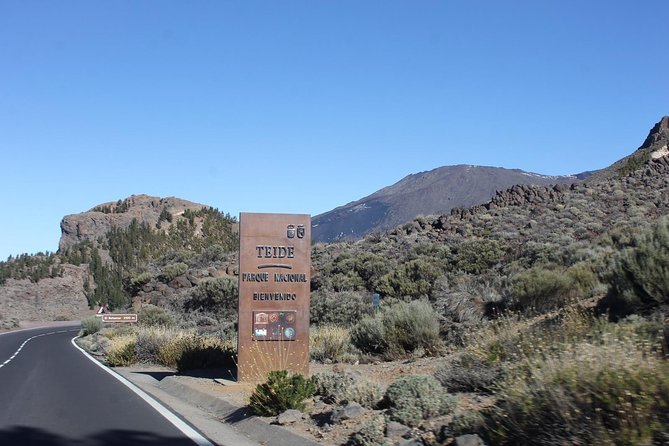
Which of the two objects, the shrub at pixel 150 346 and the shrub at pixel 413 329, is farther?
the shrub at pixel 150 346

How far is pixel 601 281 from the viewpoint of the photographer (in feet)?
58.4

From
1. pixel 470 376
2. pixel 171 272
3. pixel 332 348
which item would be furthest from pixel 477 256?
pixel 171 272

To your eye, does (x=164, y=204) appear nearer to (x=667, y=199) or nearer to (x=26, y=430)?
(x=667, y=199)

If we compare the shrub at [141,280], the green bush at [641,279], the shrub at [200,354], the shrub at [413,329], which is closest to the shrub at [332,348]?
the shrub at [413,329]

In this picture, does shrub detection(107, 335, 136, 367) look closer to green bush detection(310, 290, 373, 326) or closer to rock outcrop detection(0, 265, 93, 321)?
green bush detection(310, 290, 373, 326)

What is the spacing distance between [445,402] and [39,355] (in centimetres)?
2431

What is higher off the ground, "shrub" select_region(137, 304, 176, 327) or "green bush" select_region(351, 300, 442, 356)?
"green bush" select_region(351, 300, 442, 356)

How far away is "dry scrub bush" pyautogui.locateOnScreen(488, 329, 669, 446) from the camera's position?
18.2 ft

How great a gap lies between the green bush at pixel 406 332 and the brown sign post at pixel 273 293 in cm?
241

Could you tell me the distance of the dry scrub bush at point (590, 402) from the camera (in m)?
5.56

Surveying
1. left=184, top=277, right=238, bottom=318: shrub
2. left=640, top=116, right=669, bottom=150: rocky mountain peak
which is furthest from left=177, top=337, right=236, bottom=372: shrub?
left=640, top=116, right=669, bottom=150: rocky mountain peak

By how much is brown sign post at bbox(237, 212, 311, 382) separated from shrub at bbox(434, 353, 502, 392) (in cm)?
504

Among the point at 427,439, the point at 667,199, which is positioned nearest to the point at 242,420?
the point at 427,439

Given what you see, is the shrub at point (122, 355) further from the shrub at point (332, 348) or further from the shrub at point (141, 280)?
the shrub at point (141, 280)
